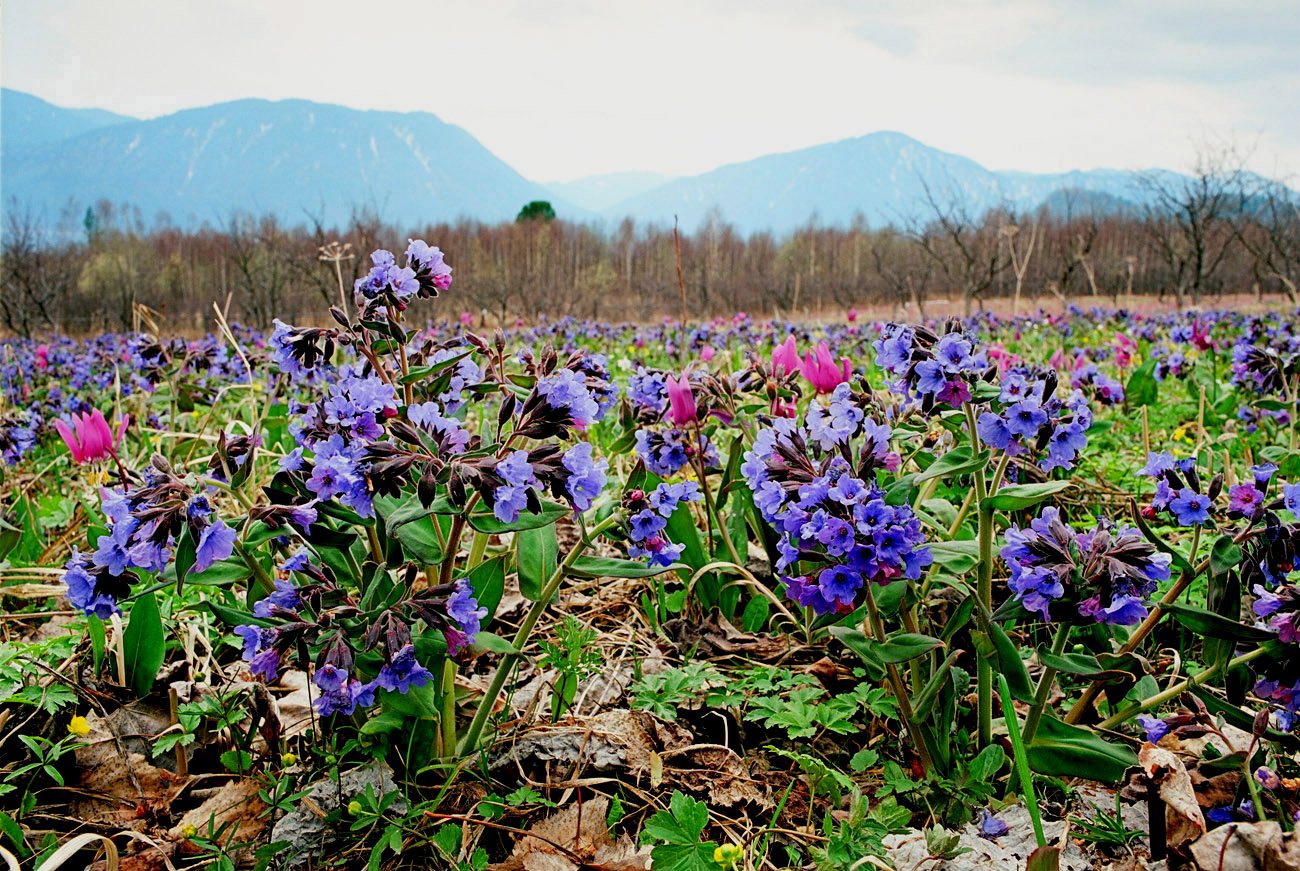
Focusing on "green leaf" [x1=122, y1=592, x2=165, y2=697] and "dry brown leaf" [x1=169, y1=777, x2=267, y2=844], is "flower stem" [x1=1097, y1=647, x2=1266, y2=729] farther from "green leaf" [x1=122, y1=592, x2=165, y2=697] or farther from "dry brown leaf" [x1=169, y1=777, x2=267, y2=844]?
"green leaf" [x1=122, y1=592, x2=165, y2=697]

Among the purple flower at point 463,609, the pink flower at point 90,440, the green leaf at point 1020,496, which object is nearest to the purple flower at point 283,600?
the purple flower at point 463,609

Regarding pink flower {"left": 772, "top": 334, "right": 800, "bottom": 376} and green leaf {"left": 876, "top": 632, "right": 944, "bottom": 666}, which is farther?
pink flower {"left": 772, "top": 334, "right": 800, "bottom": 376}

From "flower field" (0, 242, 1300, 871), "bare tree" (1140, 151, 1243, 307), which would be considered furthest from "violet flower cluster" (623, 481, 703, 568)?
"bare tree" (1140, 151, 1243, 307)

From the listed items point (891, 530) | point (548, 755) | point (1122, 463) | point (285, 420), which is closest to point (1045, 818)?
point (891, 530)

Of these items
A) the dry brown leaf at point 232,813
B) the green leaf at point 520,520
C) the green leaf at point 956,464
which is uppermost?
the green leaf at point 956,464

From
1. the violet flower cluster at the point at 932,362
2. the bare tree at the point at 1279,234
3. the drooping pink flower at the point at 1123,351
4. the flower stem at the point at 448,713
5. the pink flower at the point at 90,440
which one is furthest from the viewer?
the bare tree at the point at 1279,234

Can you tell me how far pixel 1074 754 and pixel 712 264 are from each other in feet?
97.9

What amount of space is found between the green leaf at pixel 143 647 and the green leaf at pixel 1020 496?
152 centimetres

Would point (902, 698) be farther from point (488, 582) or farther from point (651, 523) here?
point (488, 582)

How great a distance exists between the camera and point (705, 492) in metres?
1.99

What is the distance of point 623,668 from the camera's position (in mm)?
1856

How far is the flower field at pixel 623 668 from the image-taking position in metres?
1.14

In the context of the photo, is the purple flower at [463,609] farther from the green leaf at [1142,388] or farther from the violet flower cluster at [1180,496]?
the green leaf at [1142,388]

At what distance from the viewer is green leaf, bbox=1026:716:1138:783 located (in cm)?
125
